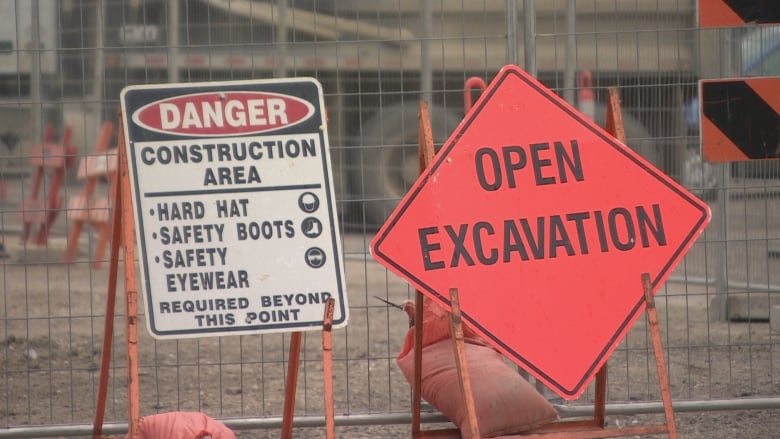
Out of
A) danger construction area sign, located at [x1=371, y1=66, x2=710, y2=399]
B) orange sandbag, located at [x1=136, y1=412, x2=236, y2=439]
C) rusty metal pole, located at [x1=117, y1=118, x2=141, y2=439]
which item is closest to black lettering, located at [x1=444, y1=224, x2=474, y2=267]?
danger construction area sign, located at [x1=371, y1=66, x2=710, y2=399]

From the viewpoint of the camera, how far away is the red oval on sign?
508 centimetres

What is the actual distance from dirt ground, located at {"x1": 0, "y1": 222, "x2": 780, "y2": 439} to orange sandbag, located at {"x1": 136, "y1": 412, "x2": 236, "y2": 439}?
66 cm

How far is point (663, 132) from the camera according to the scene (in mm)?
8930

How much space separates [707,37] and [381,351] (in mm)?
2937

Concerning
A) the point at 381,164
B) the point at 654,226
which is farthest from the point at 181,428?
the point at 381,164

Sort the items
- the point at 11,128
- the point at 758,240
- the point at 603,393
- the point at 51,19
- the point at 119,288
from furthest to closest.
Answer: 1. the point at 11,128
2. the point at 119,288
3. the point at 51,19
4. the point at 758,240
5. the point at 603,393

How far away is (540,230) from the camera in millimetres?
4996

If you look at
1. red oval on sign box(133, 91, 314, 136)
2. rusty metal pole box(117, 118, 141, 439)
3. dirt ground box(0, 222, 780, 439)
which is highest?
red oval on sign box(133, 91, 314, 136)

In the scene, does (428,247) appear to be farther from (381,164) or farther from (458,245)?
(381,164)

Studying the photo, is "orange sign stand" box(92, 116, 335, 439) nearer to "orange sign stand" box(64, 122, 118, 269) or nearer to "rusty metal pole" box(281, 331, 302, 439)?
"rusty metal pole" box(281, 331, 302, 439)

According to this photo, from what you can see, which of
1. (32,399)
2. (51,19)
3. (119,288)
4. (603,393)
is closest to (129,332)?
(603,393)

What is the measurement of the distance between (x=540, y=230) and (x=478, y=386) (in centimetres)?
91

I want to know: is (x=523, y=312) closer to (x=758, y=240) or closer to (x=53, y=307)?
(x=758, y=240)

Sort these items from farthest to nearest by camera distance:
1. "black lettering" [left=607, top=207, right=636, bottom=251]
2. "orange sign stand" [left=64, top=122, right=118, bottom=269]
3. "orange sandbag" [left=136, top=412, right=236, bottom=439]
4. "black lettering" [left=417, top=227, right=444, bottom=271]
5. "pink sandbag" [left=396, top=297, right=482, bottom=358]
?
"orange sign stand" [left=64, top=122, right=118, bottom=269], "pink sandbag" [left=396, top=297, right=482, bottom=358], "orange sandbag" [left=136, top=412, right=236, bottom=439], "black lettering" [left=607, top=207, right=636, bottom=251], "black lettering" [left=417, top=227, right=444, bottom=271]
